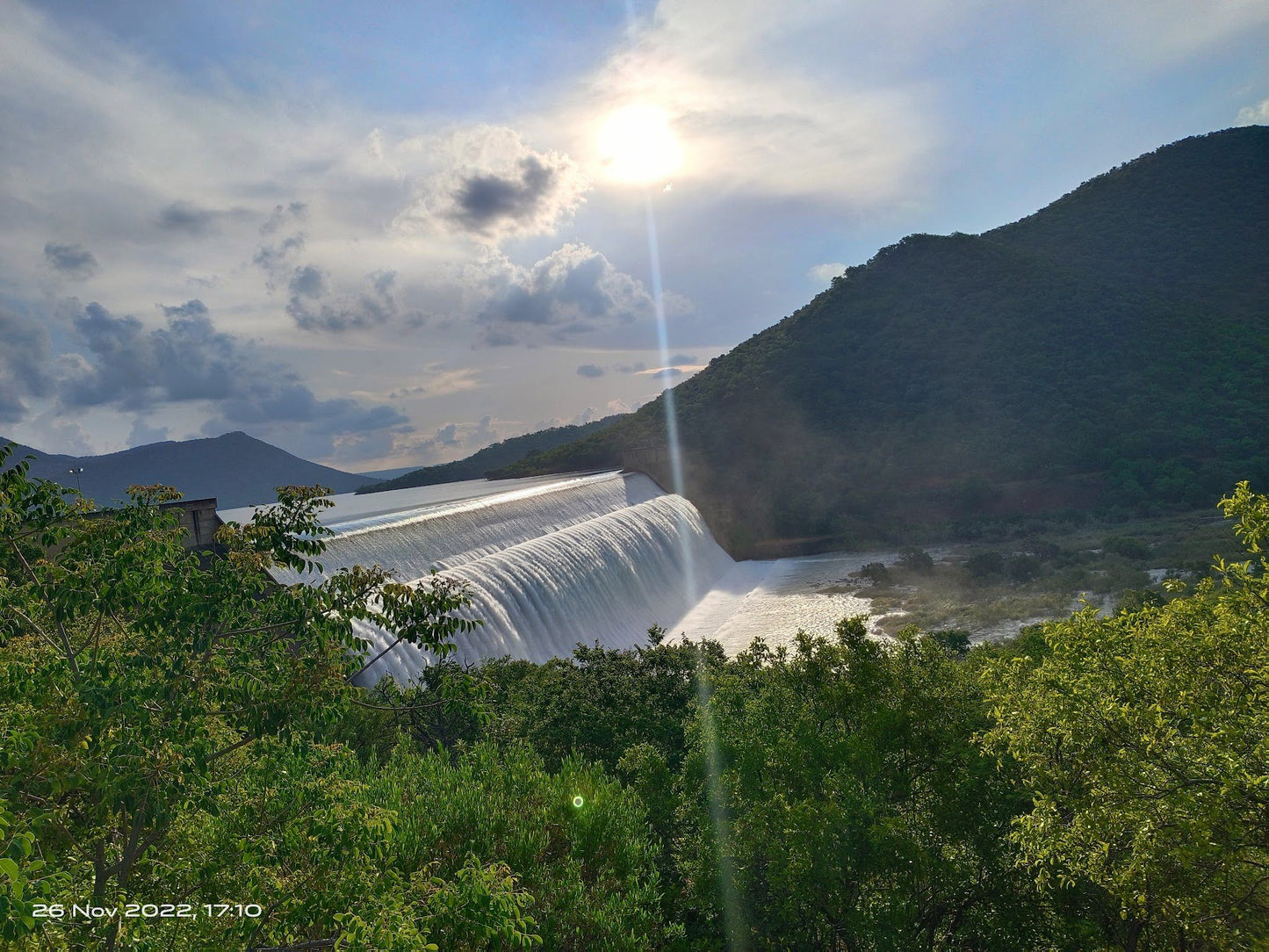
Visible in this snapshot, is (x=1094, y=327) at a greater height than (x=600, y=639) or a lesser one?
greater

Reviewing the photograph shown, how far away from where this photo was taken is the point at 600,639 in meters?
22.5

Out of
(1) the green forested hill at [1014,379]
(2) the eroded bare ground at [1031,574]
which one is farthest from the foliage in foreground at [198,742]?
(1) the green forested hill at [1014,379]

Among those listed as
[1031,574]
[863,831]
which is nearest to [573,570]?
[863,831]

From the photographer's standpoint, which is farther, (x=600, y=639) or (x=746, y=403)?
(x=746, y=403)

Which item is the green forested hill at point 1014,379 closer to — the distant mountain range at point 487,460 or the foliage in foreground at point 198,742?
the distant mountain range at point 487,460

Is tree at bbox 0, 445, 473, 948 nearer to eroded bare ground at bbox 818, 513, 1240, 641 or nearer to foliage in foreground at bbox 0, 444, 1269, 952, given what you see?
foliage in foreground at bbox 0, 444, 1269, 952

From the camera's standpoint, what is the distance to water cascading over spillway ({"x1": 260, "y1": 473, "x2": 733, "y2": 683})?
59.6 feet

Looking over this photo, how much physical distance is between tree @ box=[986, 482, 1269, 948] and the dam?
37.4 feet

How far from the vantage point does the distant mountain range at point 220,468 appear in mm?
85250

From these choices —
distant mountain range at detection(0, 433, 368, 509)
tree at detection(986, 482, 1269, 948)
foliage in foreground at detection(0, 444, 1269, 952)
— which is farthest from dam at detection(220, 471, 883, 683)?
distant mountain range at detection(0, 433, 368, 509)

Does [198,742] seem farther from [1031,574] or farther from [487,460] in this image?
[487,460]

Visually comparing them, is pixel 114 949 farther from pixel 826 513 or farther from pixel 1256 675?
pixel 826 513

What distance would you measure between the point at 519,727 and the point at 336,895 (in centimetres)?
779

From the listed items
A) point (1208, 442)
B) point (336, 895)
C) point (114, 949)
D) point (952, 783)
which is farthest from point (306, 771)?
point (1208, 442)
